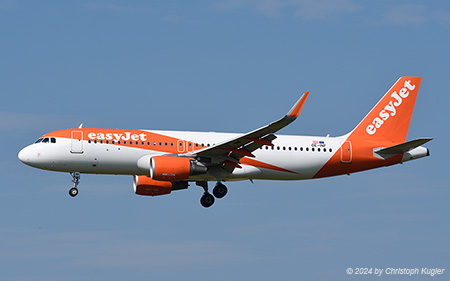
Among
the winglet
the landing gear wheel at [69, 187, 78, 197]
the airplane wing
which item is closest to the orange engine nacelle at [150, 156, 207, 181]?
the airplane wing

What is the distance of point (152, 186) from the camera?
160 feet

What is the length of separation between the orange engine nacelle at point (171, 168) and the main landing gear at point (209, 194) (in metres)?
2.92

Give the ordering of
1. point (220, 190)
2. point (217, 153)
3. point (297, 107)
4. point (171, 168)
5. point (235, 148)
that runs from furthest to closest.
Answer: point (220, 190), point (217, 153), point (235, 148), point (171, 168), point (297, 107)

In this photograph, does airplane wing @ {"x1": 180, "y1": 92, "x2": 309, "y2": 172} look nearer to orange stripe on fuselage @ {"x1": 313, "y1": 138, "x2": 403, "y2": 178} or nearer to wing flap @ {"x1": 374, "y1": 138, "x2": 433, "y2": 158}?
orange stripe on fuselage @ {"x1": 313, "y1": 138, "x2": 403, "y2": 178}

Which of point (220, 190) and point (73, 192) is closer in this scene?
point (73, 192)

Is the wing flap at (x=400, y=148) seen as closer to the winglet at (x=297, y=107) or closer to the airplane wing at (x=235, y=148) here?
the airplane wing at (x=235, y=148)

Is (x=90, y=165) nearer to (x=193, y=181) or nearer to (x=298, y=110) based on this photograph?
(x=193, y=181)

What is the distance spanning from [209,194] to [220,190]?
129 centimetres

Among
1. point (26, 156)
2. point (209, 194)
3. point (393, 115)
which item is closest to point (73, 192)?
point (26, 156)

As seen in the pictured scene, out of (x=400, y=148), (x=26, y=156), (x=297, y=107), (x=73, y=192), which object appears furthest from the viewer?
(x=400, y=148)

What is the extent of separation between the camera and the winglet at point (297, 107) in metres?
38.8

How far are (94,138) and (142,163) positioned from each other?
2820 millimetres

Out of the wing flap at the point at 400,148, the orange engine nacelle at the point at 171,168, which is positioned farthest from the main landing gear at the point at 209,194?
the wing flap at the point at 400,148

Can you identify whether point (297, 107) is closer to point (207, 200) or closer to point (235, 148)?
point (235, 148)
